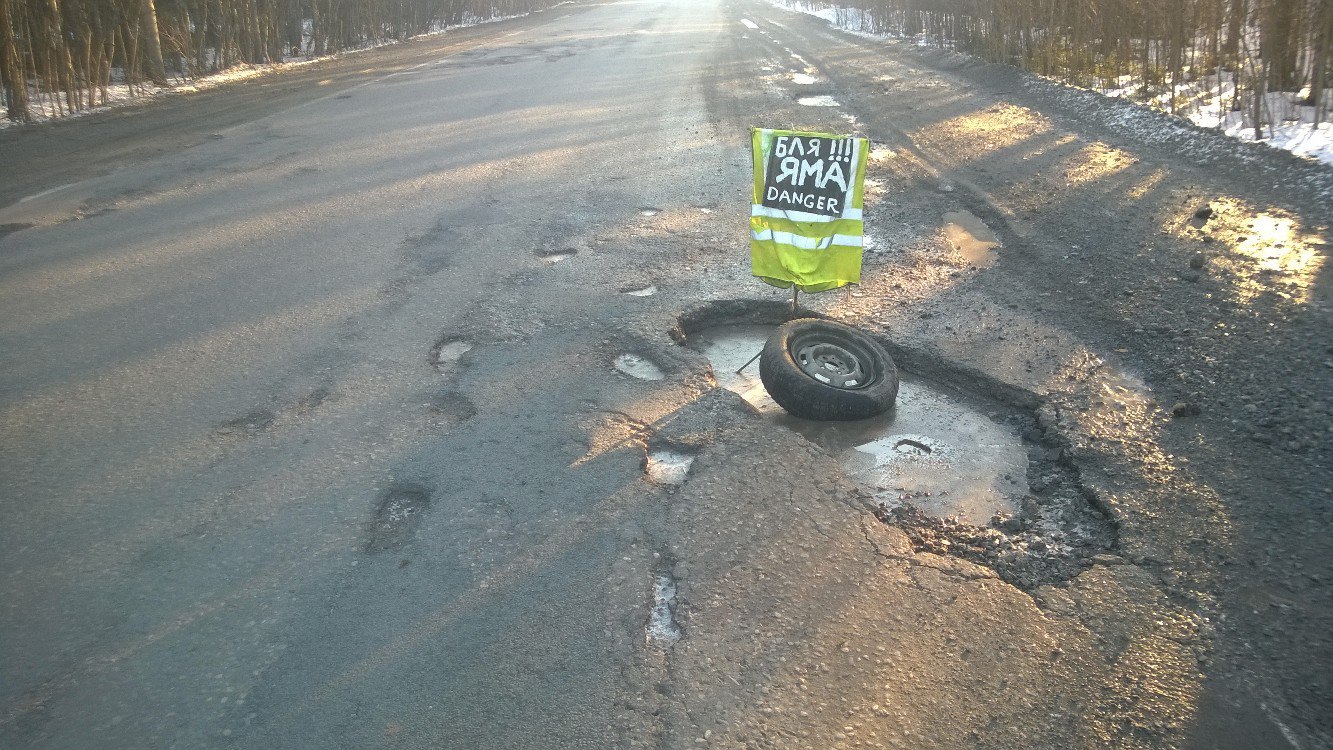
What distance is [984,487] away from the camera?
12.8 feet

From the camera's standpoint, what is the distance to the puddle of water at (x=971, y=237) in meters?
6.56

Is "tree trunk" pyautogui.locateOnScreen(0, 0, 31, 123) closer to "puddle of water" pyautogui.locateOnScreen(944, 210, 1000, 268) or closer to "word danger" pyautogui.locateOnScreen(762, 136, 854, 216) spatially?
"word danger" pyautogui.locateOnScreen(762, 136, 854, 216)

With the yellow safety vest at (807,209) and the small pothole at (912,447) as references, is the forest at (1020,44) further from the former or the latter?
the small pothole at (912,447)

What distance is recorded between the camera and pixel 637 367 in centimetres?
480

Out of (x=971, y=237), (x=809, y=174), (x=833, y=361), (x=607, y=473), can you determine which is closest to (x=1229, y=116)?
(x=971, y=237)

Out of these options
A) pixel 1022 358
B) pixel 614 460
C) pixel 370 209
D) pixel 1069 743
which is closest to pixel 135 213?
pixel 370 209

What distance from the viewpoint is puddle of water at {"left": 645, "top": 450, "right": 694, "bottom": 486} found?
380 centimetres

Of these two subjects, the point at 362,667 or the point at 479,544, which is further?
the point at 479,544

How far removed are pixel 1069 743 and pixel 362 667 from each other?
80.4 inches

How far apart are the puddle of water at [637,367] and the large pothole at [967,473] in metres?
0.34

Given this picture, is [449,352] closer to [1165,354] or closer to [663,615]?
[663,615]

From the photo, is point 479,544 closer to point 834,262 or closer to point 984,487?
point 984,487

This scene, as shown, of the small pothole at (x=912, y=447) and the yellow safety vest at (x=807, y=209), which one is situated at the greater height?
the yellow safety vest at (x=807, y=209)

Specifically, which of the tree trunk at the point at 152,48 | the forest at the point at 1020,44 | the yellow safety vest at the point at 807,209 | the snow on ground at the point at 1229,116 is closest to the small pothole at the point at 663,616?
the yellow safety vest at the point at 807,209
